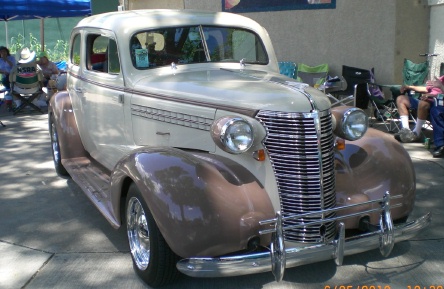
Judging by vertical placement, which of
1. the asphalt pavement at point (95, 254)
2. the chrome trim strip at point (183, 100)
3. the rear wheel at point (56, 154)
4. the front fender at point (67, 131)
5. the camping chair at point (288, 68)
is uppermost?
the chrome trim strip at point (183, 100)

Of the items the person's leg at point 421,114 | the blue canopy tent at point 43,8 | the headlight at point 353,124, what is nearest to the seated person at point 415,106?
the person's leg at point 421,114

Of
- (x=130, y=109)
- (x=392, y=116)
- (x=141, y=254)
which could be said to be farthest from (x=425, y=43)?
(x=141, y=254)

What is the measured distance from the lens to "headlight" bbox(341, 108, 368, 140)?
389 cm

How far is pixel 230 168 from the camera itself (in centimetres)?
361

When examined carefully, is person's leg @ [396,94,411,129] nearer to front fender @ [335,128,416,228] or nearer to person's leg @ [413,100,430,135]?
person's leg @ [413,100,430,135]

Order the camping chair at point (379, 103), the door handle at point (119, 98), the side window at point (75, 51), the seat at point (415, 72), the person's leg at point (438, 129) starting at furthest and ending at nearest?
the seat at point (415, 72), the camping chair at point (379, 103), the person's leg at point (438, 129), the side window at point (75, 51), the door handle at point (119, 98)

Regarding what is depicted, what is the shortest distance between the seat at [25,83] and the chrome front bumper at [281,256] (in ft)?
Result: 29.8

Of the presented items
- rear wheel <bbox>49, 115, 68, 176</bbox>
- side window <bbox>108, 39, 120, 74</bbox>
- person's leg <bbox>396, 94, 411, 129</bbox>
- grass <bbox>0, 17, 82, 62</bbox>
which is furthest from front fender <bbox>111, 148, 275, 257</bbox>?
grass <bbox>0, 17, 82, 62</bbox>

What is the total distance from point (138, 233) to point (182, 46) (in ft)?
5.85

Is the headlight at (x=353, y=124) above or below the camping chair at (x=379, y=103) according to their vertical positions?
above

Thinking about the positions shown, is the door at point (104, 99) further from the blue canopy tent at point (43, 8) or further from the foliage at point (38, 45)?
the foliage at point (38, 45)

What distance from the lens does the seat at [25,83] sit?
11336 mm

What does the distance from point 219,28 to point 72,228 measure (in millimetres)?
2212

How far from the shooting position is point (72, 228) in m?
4.94
